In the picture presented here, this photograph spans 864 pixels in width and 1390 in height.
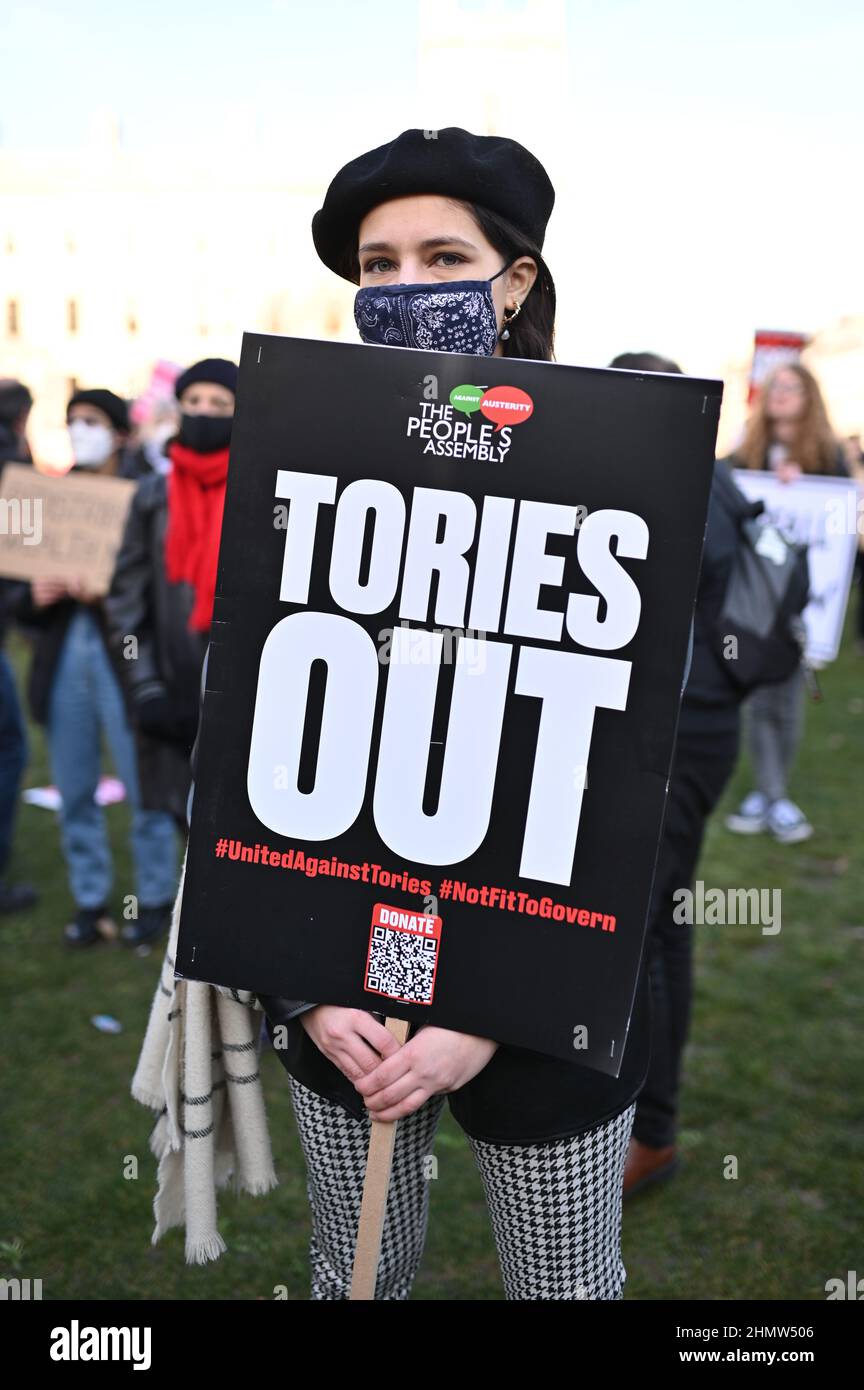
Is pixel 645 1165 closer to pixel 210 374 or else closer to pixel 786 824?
pixel 210 374

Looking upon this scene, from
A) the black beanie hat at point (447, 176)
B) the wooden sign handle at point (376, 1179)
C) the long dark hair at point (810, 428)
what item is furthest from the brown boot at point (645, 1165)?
the long dark hair at point (810, 428)

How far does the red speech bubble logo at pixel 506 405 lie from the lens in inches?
56.9

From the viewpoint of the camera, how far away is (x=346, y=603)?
1.50 metres

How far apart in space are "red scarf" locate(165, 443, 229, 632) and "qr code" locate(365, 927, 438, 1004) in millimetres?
2209

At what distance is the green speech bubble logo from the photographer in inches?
57.2

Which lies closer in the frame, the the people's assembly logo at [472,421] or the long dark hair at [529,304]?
the the people's assembly logo at [472,421]

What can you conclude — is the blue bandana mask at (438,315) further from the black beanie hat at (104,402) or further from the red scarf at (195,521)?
the black beanie hat at (104,402)

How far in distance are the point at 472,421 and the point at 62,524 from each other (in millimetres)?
3254

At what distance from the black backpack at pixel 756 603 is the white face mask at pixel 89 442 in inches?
102

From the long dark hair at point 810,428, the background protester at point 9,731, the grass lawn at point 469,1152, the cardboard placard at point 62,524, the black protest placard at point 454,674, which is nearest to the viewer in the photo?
the black protest placard at point 454,674

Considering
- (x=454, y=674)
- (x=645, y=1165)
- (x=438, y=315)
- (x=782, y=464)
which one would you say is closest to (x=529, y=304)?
(x=438, y=315)

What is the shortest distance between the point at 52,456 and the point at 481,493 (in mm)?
7160
